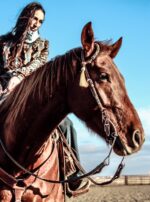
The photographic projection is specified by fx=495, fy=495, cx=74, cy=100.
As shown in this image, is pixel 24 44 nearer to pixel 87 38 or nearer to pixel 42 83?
pixel 42 83

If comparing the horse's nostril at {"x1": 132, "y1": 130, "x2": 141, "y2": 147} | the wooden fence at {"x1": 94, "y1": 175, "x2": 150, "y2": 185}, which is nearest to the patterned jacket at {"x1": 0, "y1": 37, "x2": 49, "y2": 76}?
the horse's nostril at {"x1": 132, "y1": 130, "x2": 141, "y2": 147}

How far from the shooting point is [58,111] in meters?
5.07

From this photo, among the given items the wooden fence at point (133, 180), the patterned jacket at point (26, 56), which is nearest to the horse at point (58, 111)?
the patterned jacket at point (26, 56)

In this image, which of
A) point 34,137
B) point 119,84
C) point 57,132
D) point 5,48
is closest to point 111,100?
point 119,84

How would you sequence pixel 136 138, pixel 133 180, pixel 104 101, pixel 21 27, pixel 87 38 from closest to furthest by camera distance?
pixel 136 138
pixel 104 101
pixel 87 38
pixel 21 27
pixel 133 180

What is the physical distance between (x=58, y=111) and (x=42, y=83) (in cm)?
37

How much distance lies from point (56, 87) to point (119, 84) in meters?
0.66

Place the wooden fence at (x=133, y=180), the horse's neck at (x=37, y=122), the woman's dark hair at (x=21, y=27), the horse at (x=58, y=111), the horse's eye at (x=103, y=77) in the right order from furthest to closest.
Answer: the wooden fence at (x=133, y=180) → the woman's dark hair at (x=21, y=27) → the horse's neck at (x=37, y=122) → the horse's eye at (x=103, y=77) → the horse at (x=58, y=111)

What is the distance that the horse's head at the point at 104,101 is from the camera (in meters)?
4.74

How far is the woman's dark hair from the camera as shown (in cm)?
682

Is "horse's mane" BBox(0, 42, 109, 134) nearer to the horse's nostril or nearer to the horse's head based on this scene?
the horse's head

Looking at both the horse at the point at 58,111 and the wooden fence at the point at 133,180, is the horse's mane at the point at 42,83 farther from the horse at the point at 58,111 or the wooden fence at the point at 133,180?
the wooden fence at the point at 133,180

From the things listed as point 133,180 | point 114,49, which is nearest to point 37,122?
point 114,49

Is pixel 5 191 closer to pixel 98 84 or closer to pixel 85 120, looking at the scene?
pixel 85 120
